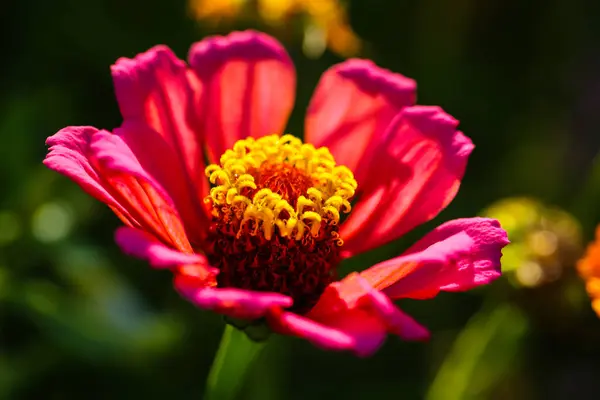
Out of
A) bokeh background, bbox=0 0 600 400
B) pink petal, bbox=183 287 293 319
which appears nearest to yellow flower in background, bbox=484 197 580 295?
bokeh background, bbox=0 0 600 400

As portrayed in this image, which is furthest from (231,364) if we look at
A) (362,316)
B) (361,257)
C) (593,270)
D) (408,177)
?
(361,257)

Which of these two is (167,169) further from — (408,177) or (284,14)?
(284,14)

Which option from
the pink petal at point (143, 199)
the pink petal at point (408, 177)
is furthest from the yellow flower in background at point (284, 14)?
the pink petal at point (143, 199)

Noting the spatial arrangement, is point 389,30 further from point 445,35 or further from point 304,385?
point 304,385

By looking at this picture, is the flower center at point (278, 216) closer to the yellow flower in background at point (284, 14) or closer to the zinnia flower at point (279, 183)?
the zinnia flower at point (279, 183)

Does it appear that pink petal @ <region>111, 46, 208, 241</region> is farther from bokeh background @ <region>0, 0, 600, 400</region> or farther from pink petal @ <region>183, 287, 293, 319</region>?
bokeh background @ <region>0, 0, 600, 400</region>
